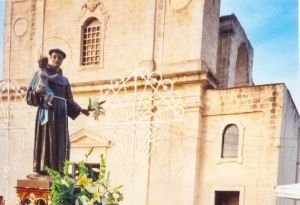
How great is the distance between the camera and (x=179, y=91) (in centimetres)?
931

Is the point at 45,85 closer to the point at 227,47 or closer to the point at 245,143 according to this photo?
the point at 245,143

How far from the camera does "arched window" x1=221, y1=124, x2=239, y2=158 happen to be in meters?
8.75

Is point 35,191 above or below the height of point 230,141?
above

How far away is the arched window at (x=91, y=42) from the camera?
10695mm

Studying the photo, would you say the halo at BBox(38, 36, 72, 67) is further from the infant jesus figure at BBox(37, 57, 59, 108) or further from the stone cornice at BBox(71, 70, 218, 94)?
the infant jesus figure at BBox(37, 57, 59, 108)

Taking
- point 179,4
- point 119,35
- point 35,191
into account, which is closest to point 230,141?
point 179,4


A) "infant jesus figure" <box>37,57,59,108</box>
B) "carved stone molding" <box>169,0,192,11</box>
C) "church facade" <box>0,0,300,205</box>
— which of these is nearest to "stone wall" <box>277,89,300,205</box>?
"church facade" <box>0,0,300,205</box>

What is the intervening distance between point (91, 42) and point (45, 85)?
759cm

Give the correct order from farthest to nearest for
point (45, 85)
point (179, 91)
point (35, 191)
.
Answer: point (179, 91) < point (45, 85) < point (35, 191)

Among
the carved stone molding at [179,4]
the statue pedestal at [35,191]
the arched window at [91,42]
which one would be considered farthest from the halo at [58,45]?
the statue pedestal at [35,191]

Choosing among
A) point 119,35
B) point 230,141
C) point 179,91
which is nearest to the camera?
point 230,141

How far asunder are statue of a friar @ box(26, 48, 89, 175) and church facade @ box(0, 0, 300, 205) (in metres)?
5.28

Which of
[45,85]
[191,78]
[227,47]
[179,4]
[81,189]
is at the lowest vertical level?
[81,189]

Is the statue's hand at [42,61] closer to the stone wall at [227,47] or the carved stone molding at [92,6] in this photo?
the carved stone molding at [92,6]
